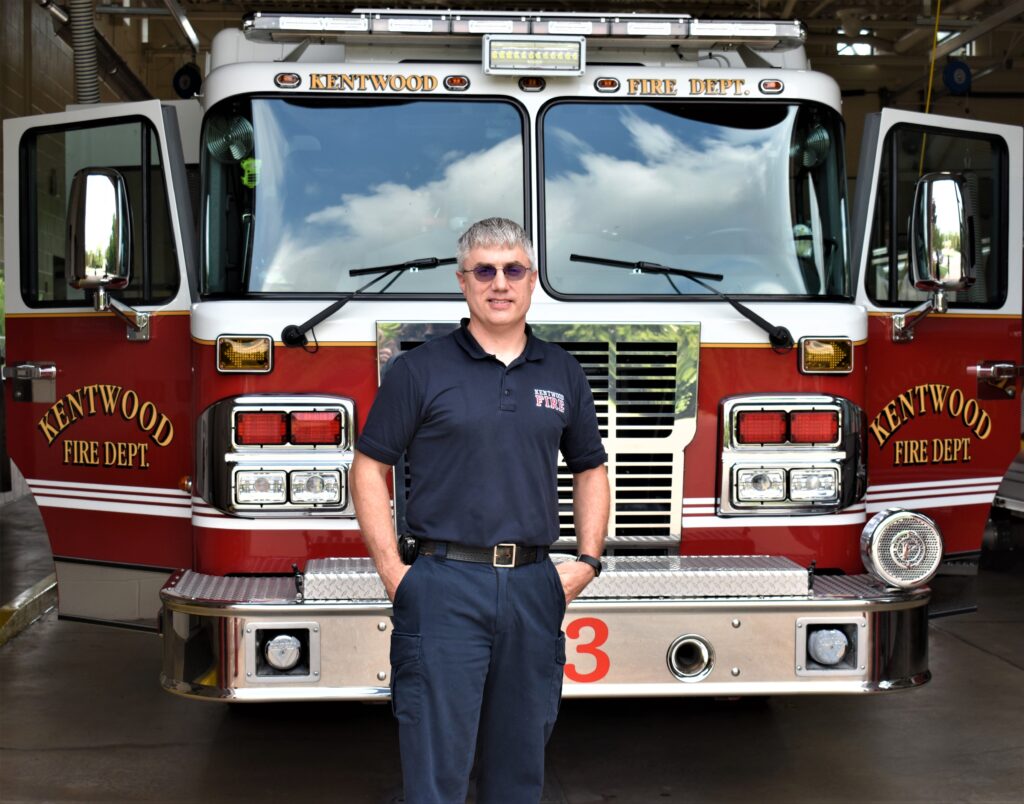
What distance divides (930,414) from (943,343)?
296mm

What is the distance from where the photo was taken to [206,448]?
16.1ft

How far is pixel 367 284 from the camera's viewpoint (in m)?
4.98

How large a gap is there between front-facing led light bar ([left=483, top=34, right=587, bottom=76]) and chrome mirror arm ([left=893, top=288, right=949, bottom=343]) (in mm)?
1498

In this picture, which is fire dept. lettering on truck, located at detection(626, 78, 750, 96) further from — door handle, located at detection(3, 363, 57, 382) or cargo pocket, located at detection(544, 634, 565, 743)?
door handle, located at detection(3, 363, 57, 382)

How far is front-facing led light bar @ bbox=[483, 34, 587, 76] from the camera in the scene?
507 centimetres

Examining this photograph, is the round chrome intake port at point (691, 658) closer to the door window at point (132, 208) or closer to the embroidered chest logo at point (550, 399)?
the embroidered chest logo at point (550, 399)

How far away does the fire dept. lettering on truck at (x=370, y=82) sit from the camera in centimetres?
506

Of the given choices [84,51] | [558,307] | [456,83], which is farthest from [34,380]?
[84,51]

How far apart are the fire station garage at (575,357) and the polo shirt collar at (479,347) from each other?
2.67 ft

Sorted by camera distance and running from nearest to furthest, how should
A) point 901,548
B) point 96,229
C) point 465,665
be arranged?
point 465,665, point 901,548, point 96,229

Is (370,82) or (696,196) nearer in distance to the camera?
(370,82)

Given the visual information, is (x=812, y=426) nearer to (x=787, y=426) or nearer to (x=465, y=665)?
(x=787, y=426)

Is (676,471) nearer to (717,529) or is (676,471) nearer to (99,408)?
(717,529)

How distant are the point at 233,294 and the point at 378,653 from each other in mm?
1406
